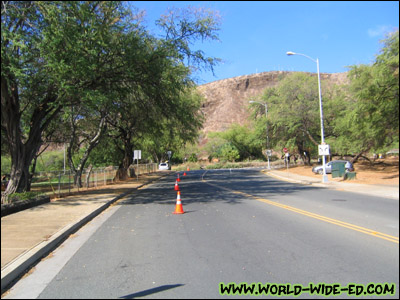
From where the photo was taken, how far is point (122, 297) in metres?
4.12

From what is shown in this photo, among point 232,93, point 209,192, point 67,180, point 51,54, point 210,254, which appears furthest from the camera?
point 232,93

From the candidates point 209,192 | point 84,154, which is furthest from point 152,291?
point 84,154


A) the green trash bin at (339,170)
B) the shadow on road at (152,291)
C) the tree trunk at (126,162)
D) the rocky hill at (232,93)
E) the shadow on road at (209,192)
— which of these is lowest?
the shadow on road at (209,192)

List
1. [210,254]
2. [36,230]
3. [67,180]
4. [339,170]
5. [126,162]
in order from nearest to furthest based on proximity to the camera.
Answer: [210,254], [36,230], [67,180], [339,170], [126,162]

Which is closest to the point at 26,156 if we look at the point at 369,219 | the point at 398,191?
the point at 369,219

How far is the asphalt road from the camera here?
446cm

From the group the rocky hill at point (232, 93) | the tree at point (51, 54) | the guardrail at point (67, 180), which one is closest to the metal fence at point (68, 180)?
the guardrail at point (67, 180)

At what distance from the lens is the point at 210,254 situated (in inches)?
230

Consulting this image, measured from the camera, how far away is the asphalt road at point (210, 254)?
446 centimetres

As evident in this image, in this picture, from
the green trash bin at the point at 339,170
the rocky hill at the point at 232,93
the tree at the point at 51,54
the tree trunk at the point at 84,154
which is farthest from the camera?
the rocky hill at the point at 232,93

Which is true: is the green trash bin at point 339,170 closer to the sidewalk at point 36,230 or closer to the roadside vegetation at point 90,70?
the roadside vegetation at point 90,70

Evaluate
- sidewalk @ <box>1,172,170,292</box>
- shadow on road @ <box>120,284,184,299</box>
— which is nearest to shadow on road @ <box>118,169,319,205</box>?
sidewalk @ <box>1,172,170,292</box>

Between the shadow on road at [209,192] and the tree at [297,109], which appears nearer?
the shadow on road at [209,192]

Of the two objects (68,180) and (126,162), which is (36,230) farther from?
(126,162)
